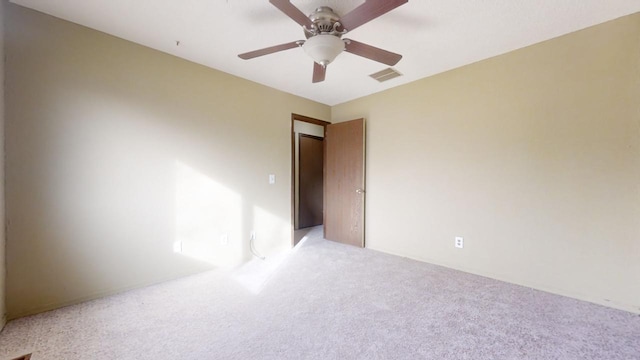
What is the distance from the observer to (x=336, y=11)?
5.97 feet

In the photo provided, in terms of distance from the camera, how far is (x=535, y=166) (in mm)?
2312

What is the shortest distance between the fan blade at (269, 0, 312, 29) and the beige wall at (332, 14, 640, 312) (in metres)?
2.07

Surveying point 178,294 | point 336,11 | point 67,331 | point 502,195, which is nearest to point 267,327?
point 178,294

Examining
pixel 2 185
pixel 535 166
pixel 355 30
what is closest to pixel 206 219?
pixel 2 185

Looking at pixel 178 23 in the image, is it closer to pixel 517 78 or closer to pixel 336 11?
pixel 336 11

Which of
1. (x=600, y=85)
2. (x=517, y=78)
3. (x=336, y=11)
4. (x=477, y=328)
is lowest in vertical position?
(x=477, y=328)

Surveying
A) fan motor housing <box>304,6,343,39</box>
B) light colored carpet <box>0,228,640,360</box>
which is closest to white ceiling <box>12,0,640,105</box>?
fan motor housing <box>304,6,343,39</box>

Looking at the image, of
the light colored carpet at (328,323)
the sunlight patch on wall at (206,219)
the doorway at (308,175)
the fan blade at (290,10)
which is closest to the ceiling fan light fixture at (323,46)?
the fan blade at (290,10)

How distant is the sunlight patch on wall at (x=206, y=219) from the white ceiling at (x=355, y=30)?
1223 millimetres

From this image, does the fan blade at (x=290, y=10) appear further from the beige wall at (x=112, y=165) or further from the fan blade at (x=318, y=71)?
the beige wall at (x=112, y=165)

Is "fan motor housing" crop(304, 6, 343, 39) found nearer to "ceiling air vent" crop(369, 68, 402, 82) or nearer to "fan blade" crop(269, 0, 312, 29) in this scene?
"fan blade" crop(269, 0, 312, 29)

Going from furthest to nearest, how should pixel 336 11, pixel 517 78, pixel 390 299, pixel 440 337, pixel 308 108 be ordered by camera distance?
pixel 308 108, pixel 517 78, pixel 390 299, pixel 336 11, pixel 440 337

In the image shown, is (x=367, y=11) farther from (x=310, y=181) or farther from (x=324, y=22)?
(x=310, y=181)

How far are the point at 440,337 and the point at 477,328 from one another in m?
0.33
